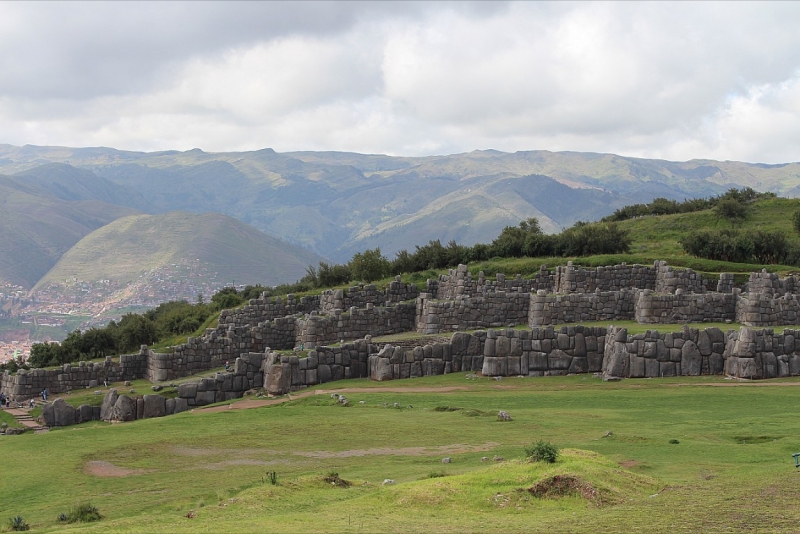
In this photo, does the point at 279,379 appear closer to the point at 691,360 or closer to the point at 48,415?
the point at 48,415

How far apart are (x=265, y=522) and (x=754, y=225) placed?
5440cm

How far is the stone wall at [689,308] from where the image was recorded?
3794 centimetres

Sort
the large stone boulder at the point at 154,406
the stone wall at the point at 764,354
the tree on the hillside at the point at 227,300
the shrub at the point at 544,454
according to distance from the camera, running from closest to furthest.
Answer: the shrub at the point at 544,454, the stone wall at the point at 764,354, the large stone boulder at the point at 154,406, the tree on the hillside at the point at 227,300

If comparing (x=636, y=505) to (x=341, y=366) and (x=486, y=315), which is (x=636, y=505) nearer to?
(x=341, y=366)

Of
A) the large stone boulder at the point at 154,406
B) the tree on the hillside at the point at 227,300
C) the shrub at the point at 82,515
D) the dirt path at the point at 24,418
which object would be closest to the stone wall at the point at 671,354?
the large stone boulder at the point at 154,406

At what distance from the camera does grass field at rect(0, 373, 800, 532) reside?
46.1 ft

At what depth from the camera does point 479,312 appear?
41344 millimetres

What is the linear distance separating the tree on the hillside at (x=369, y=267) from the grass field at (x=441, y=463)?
68.1ft

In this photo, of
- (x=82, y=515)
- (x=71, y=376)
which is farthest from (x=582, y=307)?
(x=82, y=515)

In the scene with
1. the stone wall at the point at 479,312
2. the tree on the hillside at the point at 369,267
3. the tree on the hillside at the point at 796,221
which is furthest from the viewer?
the tree on the hillside at the point at 796,221

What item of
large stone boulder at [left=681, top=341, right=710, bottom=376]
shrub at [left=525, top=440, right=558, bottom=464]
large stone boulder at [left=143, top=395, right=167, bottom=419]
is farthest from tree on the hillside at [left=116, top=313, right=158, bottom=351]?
shrub at [left=525, top=440, right=558, bottom=464]

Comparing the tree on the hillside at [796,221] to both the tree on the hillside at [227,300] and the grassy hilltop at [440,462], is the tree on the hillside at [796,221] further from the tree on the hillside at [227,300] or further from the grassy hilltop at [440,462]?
the tree on the hillside at [227,300]

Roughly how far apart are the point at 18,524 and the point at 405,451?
28.4 feet

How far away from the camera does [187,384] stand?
32969mm
